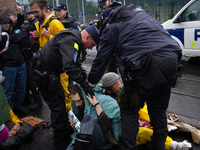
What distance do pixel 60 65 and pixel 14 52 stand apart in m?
1.44

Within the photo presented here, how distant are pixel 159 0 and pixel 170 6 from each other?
4.29 ft

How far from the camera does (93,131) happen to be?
233cm

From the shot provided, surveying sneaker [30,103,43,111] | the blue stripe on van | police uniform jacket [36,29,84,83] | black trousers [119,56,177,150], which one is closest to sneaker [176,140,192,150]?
black trousers [119,56,177,150]

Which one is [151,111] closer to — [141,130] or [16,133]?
[141,130]

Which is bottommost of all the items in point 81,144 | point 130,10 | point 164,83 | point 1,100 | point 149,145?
point 149,145

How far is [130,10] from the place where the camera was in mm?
2035

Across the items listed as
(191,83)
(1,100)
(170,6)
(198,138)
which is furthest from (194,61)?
(170,6)

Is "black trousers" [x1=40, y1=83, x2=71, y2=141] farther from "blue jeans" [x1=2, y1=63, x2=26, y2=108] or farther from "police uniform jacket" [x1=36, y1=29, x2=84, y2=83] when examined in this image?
"blue jeans" [x1=2, y1=63, x2=26, y2=108]

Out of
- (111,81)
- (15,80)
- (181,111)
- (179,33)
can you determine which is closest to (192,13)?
(179,33)

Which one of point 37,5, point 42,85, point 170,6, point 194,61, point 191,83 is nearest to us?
point 42,85

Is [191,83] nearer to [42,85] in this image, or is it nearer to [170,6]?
[42,85]

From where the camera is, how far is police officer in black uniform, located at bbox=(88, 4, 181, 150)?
5.93ft

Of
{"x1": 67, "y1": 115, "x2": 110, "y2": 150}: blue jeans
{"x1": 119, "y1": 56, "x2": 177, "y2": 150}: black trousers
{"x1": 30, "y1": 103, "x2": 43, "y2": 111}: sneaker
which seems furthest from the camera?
{"x1": 30, "y1": 103, "x2": 43, "y2": 111}: sneaker

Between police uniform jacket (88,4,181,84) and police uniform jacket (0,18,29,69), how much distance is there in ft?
6.42
